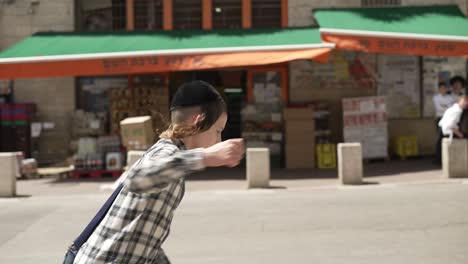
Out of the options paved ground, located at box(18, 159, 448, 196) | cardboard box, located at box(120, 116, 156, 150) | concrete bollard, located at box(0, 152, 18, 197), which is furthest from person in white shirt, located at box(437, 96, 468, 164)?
concrete bollard, located at box(0, 152, 18, 197)

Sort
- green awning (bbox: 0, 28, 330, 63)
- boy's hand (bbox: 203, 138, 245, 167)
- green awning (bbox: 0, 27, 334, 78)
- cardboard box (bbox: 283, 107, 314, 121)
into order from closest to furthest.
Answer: boy's hand (bbox: 203, 138, 245, 167) → green awning (bbox: 0, 27, 334, 78) → green awning (bbox: 0, 28, 330, 63) → cardboard box (bbox: 283, 107, 314, 121)

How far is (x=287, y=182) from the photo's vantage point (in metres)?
13.1

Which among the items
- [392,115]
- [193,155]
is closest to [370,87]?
[392,115]

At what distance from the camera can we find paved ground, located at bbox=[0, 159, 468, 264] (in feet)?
23.0

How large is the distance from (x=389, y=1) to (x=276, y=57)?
4.58m

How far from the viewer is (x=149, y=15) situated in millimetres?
16578

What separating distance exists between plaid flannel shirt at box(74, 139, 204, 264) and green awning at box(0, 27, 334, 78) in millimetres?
10843

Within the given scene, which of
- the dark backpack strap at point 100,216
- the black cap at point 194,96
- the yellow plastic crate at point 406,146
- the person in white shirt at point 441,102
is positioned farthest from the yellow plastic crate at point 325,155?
the dark backpack strap at point 100,216

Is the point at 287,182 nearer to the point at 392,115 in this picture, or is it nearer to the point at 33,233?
the point at 392,115

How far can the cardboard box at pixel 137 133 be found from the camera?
13038mm

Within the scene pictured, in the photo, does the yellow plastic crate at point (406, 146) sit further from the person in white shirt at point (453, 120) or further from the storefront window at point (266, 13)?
the storefront window at point (266, 13)

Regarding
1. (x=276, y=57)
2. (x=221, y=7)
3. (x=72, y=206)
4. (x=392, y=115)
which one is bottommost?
(x=72, y=206)

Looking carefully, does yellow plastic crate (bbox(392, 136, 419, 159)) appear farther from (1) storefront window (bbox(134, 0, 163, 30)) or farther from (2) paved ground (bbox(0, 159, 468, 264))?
(1) storefront window (bbox(134, 0, 163, 30))

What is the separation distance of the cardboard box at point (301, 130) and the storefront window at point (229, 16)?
291 centimetres
